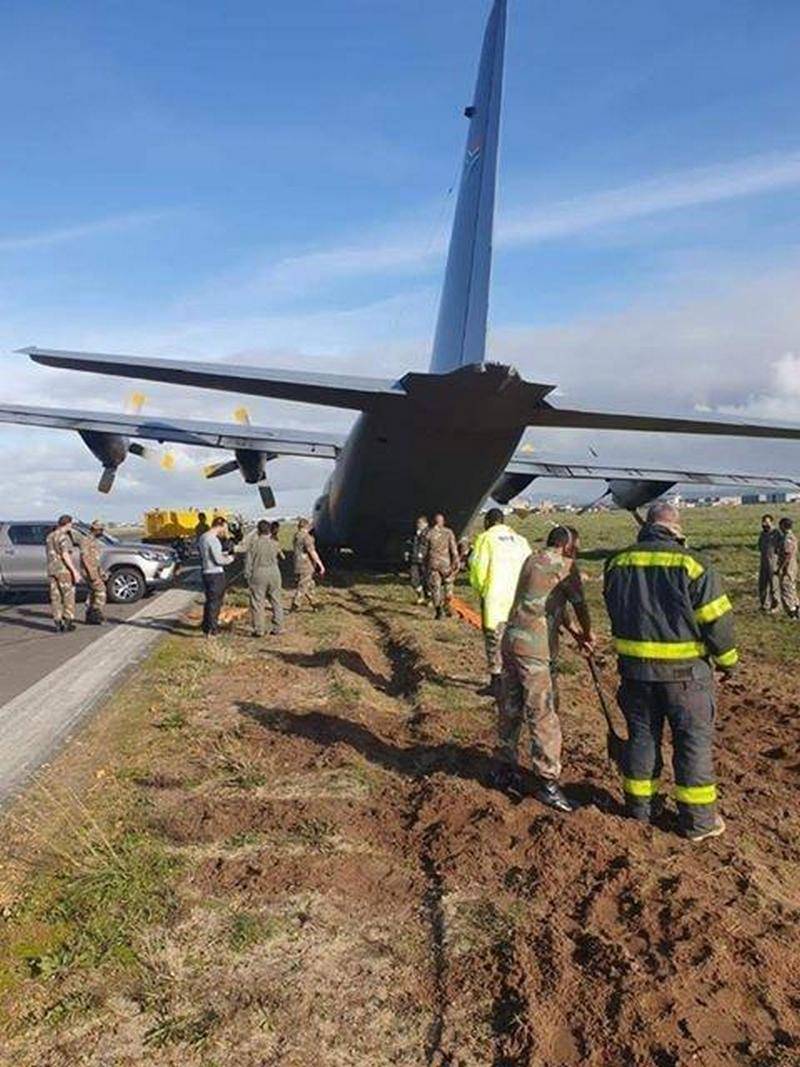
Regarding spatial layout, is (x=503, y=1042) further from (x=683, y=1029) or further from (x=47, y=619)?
(x=47, y=619)

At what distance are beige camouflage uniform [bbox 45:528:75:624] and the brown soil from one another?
27.2 ft

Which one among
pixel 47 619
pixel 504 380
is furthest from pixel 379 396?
pixel 47 619

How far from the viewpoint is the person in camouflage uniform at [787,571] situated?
53.1 feet

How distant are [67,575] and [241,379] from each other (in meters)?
5.38

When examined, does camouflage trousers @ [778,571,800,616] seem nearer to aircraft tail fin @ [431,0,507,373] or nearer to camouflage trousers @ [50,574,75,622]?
aircraft tail fin @ [431,0,507,373]

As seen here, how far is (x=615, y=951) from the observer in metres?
4.14

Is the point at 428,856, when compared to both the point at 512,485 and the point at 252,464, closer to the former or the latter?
the point at 252,464

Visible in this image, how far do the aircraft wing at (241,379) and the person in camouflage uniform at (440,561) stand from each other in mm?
2801

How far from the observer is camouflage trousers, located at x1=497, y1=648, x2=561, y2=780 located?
20.5 feet

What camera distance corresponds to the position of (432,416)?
15.1 m

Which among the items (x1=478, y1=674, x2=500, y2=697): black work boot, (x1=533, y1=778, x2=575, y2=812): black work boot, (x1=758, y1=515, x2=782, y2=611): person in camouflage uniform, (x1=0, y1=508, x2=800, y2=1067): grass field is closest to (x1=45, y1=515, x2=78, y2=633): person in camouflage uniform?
(x1=0, y1=508, x2=800, y2=1067): grass field

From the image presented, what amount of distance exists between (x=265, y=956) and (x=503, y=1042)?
1.35 meters

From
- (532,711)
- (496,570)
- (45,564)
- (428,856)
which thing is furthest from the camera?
(45,564)

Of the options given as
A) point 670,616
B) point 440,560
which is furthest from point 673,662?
point 440,560
